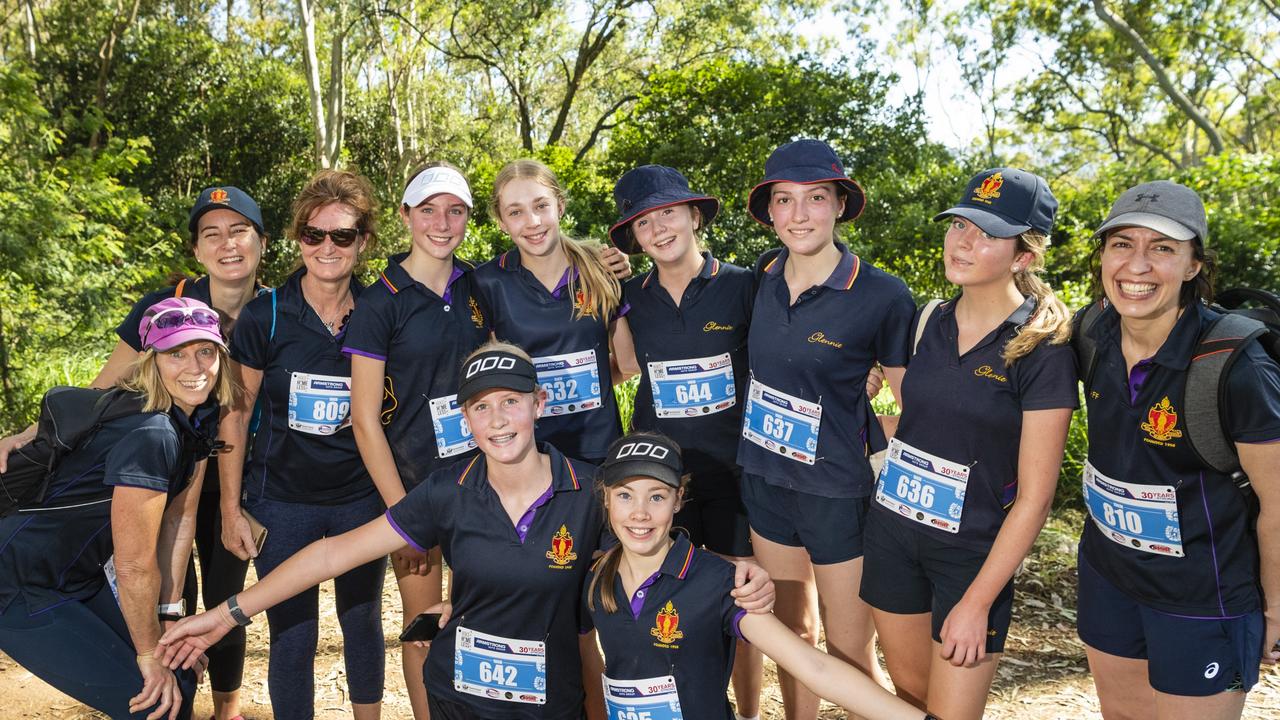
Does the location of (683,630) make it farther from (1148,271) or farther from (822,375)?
(1148,271)

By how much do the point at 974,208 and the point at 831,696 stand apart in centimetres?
160

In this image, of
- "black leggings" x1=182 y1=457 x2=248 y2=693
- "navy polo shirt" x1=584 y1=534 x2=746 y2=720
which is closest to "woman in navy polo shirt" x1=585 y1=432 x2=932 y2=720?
"navy polo shirt" x1=584 y1=534 x2=746 y2=720

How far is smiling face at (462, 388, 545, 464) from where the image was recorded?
9.93ft

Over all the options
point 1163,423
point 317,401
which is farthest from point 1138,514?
point 317,401

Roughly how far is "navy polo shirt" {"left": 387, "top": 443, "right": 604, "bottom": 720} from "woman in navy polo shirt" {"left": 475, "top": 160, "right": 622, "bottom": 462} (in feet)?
1.85

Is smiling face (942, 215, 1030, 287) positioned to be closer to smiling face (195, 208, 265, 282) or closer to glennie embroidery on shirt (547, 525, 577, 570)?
glennie embroidery on shirt (547, 525, 577, 570)

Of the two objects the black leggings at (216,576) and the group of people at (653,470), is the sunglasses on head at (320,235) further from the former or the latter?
the black leggings at (216,576)

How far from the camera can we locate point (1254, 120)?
29.8 metres

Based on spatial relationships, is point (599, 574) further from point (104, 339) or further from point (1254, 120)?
point (1254, 120)

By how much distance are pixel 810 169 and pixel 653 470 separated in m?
1.34

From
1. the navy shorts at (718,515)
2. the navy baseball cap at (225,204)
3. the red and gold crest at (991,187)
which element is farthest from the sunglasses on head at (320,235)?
the red and gold crest at (991,187)

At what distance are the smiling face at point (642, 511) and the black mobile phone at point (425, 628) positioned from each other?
882 mm

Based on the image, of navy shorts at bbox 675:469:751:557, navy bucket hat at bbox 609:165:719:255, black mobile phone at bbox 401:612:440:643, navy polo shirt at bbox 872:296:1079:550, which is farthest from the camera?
navy shorts at bbox 675:469:751:557

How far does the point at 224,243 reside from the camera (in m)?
3.84
